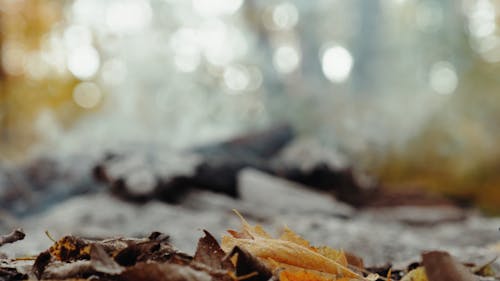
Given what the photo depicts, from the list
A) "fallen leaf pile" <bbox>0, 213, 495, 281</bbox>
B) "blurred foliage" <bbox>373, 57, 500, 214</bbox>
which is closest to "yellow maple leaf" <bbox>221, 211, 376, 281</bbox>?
"fallen leaf pile" <bbox>0, 213, 495, 281</bbox>

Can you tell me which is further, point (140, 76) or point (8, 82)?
point (8, 82)

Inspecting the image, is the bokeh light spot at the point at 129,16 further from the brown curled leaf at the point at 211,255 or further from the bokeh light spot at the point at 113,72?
the brown curled leaf at the point at 211,255

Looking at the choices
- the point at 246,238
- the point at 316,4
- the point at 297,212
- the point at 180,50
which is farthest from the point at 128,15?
the point at 246,238

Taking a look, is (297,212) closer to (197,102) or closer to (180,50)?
(197,102)

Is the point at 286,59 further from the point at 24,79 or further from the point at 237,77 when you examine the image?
the point at 24,79

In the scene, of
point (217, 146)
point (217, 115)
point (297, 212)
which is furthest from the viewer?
point (217, 115)

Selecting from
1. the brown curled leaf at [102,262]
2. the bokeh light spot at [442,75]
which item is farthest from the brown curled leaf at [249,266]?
the bokeh light spot at [442,75]

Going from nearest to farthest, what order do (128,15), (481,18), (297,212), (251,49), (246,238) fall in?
1. (246,238)
2. (297,212)
3. (481,18)
4. (128,15)
5. (251,49)
